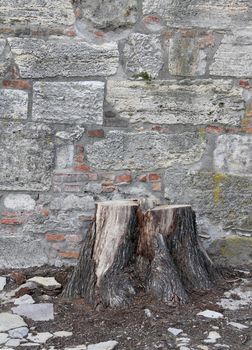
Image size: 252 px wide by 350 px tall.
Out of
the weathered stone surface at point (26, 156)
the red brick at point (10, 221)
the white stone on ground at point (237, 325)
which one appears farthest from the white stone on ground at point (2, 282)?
the white stone on ground at point (237, 325)

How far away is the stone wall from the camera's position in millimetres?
3873

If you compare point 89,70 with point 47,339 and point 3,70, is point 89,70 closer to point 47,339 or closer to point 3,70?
point 3,70

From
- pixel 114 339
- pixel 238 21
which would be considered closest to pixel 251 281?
pixel 114 339

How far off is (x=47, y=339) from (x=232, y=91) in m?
2.15

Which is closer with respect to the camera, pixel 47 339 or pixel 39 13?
pixel 47 339

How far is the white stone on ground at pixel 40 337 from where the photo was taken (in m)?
2.82

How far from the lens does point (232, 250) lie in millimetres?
3947

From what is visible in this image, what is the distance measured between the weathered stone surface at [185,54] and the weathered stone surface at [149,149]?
469 mm

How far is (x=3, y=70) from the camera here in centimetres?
388

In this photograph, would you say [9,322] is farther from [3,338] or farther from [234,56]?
[234,56]

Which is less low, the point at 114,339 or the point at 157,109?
the point at 157,109

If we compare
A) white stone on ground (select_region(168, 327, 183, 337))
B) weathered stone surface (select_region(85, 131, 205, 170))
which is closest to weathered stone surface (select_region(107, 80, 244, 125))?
weathered stone surface (select_region(85, 131, 205, 170))

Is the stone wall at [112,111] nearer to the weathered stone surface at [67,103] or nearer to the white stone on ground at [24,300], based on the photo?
the weathered stone surface at [67,103]

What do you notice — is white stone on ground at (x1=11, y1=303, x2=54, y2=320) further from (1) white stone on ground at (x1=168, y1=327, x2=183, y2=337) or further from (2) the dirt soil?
(1) white stone on ground at (x1=168, y1=327, x2=183, y2=337)
